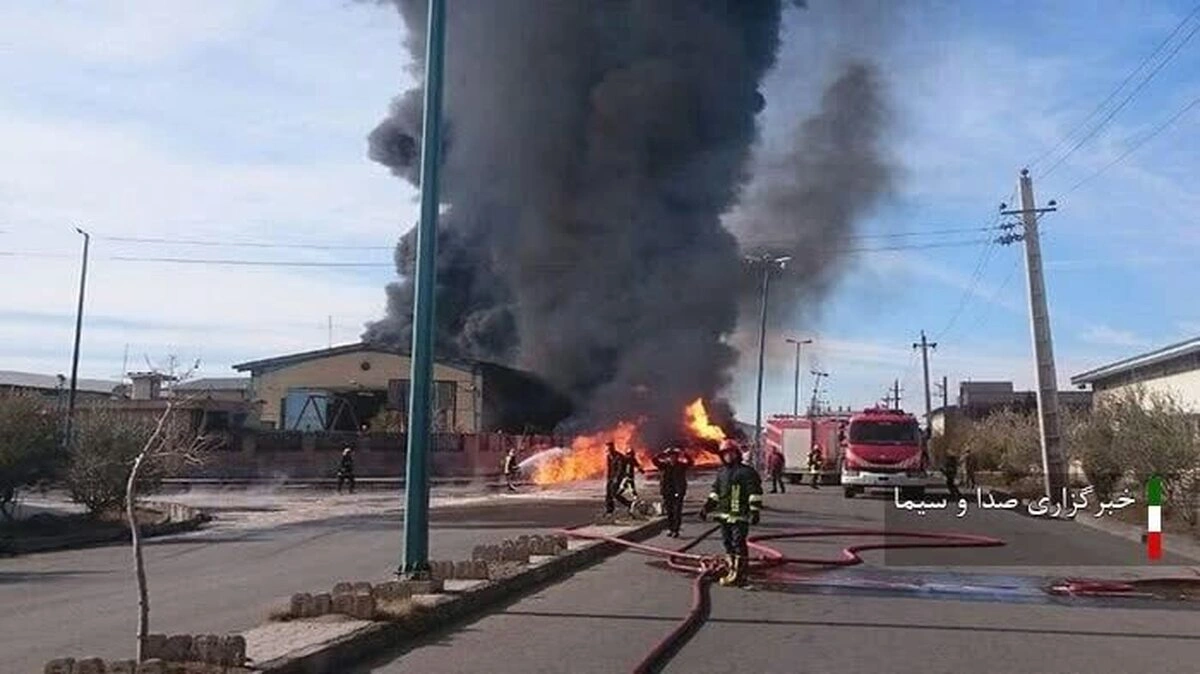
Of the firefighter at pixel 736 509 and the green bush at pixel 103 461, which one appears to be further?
the green bush at pixel 103 461

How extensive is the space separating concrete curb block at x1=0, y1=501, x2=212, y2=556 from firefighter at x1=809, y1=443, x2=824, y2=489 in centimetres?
2169

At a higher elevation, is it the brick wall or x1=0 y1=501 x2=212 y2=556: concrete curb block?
the brick wall

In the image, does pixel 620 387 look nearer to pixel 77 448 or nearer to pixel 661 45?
pixel 661 45

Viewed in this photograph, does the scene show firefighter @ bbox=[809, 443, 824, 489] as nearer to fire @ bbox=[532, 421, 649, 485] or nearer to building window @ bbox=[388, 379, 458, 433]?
fire @ bbox=[532, 421, 649, 485]

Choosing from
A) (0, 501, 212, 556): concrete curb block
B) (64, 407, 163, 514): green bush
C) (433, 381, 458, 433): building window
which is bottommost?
(0, 501, 212, 556): concrete curb block

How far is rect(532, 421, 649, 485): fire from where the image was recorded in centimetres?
4656

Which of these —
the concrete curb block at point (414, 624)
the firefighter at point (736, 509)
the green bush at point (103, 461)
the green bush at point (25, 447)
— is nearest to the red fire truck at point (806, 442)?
the green bush at point (103, 461)

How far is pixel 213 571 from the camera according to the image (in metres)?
15.1

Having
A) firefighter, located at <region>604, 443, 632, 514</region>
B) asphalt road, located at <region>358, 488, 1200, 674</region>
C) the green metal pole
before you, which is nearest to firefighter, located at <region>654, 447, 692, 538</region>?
firefighter, located at <region>604, 443, 632, 514</region>

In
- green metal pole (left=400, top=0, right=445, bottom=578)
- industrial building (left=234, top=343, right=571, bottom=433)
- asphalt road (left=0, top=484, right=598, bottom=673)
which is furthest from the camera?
industrial building (left=234, top=343, right=571, bottom=433)

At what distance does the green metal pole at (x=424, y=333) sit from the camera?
427 inches

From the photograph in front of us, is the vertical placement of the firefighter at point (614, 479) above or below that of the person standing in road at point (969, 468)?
below

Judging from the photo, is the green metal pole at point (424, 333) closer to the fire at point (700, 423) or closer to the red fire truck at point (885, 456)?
the red fire truck at point (885, 456)

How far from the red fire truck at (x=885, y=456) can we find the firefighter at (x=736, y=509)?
2100 cm
